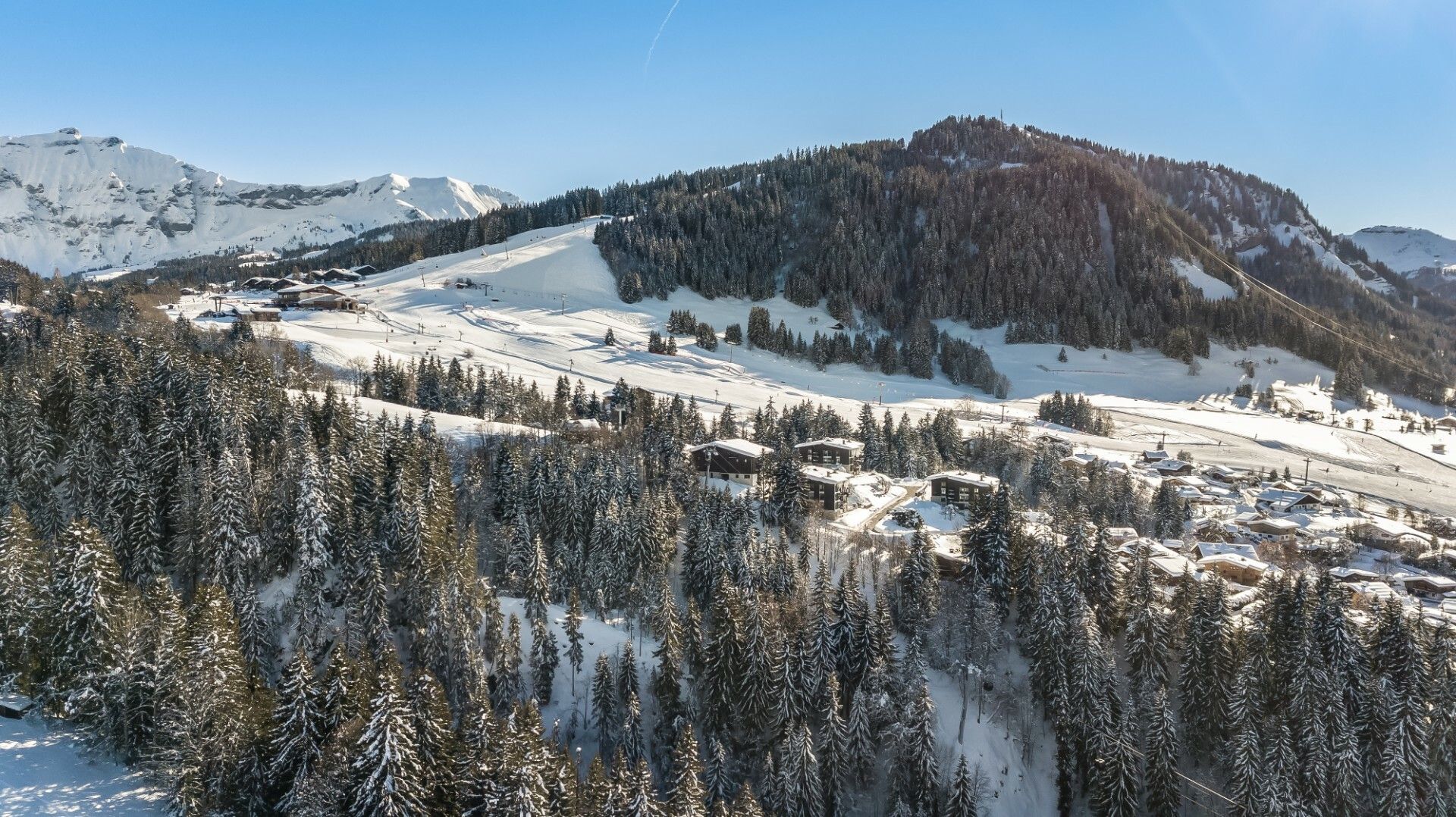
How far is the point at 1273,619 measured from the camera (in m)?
43.9

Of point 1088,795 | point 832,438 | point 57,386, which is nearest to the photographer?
point 1088,795

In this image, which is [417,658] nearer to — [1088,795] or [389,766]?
[389,766]

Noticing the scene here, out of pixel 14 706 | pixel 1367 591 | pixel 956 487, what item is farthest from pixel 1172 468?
pixel 14 706

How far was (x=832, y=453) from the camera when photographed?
81562mm

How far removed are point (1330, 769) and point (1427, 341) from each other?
203 meters

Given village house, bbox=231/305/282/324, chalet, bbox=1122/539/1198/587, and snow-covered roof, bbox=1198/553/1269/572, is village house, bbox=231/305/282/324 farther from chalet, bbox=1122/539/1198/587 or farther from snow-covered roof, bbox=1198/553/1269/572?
snow-covered roof, bbox=1198/553/1269/572

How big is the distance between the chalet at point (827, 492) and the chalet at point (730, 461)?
Answer: 220 inches

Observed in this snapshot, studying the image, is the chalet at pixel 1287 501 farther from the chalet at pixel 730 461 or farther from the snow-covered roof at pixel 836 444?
the chalet at pixel 730 461

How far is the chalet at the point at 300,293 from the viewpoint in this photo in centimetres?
13862

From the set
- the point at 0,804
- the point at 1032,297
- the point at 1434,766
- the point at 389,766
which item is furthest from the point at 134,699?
the point at 1032,297

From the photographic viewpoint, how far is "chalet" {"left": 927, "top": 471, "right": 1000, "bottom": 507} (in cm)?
7150

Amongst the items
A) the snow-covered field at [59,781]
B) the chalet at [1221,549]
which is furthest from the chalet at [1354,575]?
the snow-covered field at [59,781]

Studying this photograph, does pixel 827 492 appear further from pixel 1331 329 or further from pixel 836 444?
pixel 1331 329

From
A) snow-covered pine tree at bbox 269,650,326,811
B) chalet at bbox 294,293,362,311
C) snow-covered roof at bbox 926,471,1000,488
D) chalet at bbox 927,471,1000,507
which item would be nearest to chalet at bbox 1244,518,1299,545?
snow-covered roof at bbox 926,471,1000,488
